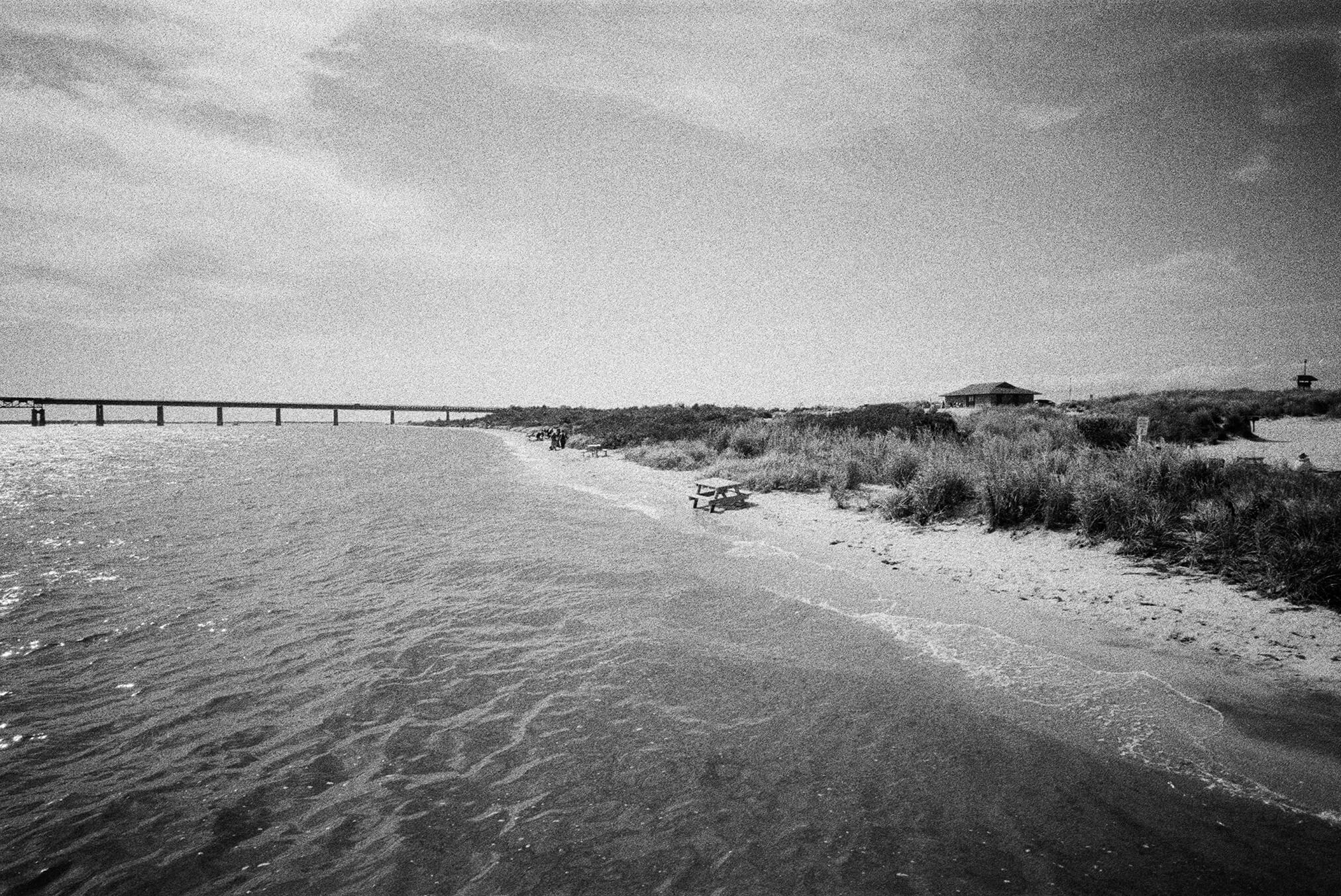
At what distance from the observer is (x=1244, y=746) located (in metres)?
4.48

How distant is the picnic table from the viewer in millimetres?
15352

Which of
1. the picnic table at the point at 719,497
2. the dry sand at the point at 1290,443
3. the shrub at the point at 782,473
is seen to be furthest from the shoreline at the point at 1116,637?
the dry sand at the point at 1290,443

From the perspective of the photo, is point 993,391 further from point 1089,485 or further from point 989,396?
point 1089,485

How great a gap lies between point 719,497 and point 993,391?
55.8m

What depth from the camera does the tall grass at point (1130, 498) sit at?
7.14 metres

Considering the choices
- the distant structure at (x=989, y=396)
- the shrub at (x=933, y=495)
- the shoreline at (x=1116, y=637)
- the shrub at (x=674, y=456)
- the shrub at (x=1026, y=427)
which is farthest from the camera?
the distant structure at (x=989, y=396)

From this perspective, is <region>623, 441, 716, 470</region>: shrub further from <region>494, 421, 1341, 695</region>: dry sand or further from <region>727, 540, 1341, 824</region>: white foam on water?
<region>727, 540, 1341, 824</region>: white foam on water

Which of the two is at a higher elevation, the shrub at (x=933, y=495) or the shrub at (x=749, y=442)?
the shrub at (x=749, y=442)

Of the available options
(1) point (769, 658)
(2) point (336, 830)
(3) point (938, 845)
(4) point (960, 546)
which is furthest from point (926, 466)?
(2) point (336, 830)

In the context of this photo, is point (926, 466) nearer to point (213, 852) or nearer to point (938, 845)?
point (938, 845)

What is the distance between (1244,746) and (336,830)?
6828 mm

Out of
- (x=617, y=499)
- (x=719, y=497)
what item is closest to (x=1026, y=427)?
(x=719, y=497)

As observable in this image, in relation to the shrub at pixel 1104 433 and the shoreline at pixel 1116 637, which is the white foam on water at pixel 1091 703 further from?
the shrub at pixel 1104 433

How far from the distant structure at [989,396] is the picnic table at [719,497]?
48.5 meters
